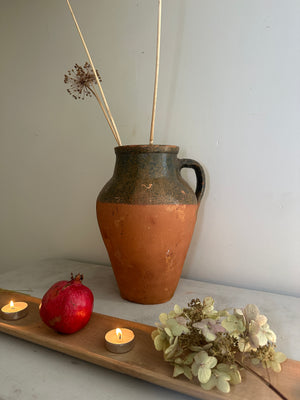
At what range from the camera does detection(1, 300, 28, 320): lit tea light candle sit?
53cm

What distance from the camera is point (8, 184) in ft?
3.42

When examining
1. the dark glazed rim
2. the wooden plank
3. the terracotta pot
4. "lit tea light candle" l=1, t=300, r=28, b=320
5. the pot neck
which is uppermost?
the dark glazed rim

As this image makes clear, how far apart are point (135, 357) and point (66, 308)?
5.2 inches

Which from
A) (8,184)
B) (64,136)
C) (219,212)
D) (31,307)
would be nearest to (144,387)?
(31,307)

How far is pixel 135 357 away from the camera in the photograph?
0.42m

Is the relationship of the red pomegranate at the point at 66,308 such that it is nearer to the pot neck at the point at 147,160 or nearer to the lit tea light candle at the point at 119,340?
the lit tea light candle at the point at 119,340

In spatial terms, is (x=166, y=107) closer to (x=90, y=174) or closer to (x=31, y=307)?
(x=90, y=174)

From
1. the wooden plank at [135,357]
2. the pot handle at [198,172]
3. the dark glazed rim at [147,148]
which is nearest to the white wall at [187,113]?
the pot handle at [198,172]

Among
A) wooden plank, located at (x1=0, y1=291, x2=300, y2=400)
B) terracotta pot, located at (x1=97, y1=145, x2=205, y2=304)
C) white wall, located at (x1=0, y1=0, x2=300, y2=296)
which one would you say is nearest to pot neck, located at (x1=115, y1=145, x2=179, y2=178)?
terracotta pot, located at (x1=97, y1=145, x2=205, y2=304)

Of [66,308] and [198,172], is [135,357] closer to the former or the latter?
[66,308]

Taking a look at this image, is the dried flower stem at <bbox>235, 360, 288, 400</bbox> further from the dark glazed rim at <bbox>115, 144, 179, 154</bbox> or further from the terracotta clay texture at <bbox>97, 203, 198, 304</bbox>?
the dark glazed rim at <bbox>115, 144, 179, 154</bbox>

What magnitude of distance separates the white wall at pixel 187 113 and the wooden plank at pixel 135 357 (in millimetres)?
336

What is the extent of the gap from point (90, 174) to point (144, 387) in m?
0.61

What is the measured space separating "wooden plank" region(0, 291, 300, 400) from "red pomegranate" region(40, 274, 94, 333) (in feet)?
0.07
